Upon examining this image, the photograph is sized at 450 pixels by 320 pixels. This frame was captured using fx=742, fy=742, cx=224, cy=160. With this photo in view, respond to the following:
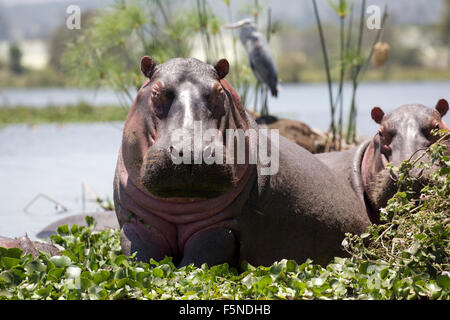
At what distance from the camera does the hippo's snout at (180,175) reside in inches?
93.1

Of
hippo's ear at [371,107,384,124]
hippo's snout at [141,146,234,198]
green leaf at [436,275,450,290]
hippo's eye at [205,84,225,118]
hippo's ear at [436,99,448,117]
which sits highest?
hippo's eye at [205,84,225,118]

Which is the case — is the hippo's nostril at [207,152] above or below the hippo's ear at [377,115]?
below

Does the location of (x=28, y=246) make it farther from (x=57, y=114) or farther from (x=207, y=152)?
(x=57, y=114)

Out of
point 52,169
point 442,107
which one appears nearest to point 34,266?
point 442,107

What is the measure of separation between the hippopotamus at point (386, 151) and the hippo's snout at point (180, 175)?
1.04 m

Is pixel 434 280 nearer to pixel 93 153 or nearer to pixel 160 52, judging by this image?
pixel 160 52

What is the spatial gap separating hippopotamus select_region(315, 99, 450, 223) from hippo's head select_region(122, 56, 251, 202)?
0.82 meters

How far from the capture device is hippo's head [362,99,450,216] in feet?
10.7

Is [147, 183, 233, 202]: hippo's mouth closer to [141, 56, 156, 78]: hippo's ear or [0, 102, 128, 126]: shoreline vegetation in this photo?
[141, 56, 156, 78]: hippo's ear

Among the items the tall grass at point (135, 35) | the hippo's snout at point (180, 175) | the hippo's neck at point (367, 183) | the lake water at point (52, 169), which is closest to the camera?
the hippo's snout at point (180, 175)

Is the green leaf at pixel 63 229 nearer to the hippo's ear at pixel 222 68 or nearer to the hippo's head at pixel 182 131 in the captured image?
the hippo's head at pixel 182 131

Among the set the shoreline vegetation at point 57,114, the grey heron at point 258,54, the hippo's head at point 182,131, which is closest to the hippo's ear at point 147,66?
the hippo's head at point 182,131

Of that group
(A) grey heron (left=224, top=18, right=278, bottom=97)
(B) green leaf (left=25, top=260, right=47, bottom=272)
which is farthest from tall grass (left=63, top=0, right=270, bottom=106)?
(B) green leaf (left=25, top=260, right=47, bottom=272)

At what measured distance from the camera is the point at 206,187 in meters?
2.44
